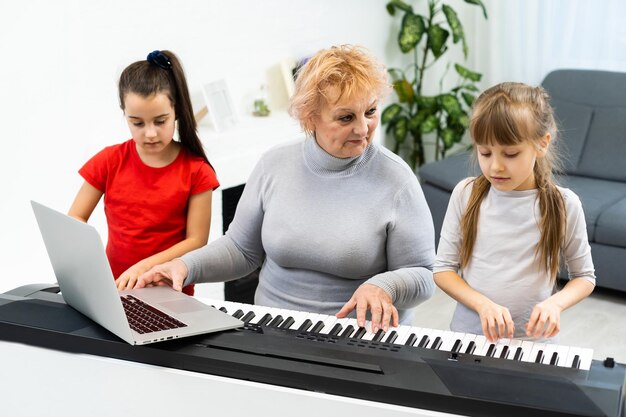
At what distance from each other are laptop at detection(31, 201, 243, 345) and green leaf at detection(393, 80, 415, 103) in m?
3.19

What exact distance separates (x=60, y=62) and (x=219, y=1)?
0.91m

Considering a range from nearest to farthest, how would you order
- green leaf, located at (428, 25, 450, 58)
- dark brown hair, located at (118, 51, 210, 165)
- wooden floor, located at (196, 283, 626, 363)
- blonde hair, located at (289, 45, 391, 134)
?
blonde hair, located at (289, 45, 391, 134), dark brown hair, located at (118, 51, 210, 165), wooden floor, located at (196, 283, 626, 363), green leaf, located at (428, 25, 450, 58)

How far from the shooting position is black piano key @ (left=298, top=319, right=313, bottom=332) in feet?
6.69

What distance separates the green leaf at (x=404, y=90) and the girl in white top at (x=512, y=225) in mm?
2944

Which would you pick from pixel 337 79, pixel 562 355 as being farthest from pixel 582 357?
pixel 337 79

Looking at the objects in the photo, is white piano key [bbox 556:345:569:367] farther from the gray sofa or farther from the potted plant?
the potted plant

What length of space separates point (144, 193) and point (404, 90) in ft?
9.28

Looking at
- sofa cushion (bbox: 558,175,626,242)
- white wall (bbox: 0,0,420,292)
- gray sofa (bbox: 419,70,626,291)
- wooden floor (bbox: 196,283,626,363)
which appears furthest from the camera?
gray sofa (bbox: 419,70,626,291)

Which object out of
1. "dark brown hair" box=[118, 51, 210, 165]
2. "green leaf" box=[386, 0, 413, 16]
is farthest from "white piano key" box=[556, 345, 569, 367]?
"green leaf" box=[386, 0, 413, 16]

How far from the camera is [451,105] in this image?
5.08m

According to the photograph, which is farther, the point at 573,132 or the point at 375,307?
the point at 573,132

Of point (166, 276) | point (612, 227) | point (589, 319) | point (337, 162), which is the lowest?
point (589, 319)

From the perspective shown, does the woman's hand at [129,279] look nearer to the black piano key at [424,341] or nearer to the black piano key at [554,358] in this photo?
the black piano key at [424,341]

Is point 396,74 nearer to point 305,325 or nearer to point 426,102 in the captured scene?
point 426,102
